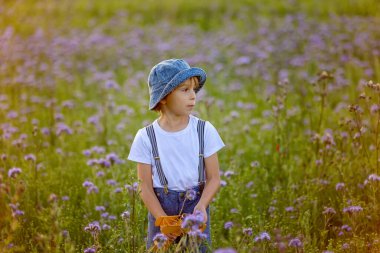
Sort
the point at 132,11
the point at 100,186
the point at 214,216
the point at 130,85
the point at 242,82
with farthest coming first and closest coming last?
1. the point at 132,11
2. the point at 242,82
3. the point at 130,85
4. the point at 100,186
5. the point at 214,216

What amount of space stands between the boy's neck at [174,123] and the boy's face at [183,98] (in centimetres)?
7

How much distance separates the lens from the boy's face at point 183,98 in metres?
3.36

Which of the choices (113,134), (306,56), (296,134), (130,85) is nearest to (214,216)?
(296,134)

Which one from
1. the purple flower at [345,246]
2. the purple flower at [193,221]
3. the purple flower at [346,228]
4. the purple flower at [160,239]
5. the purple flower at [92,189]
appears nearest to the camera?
the purple flower at [193,221]

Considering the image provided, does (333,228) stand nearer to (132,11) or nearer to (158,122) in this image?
(158,122)

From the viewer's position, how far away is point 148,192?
3387 mm

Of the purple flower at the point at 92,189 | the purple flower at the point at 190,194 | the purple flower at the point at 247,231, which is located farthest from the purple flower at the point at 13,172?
the purple flower at the point at 247,231

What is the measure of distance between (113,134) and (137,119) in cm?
45

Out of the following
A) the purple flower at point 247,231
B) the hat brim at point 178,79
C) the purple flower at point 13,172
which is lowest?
the purple flower at point 247,231

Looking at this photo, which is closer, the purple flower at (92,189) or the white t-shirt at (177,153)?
the white t-shirt at (177,153)

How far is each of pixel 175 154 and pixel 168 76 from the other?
44 centimetres

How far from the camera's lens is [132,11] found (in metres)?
13.5

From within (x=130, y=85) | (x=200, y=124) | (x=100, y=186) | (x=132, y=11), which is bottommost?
(x=100, y=186)

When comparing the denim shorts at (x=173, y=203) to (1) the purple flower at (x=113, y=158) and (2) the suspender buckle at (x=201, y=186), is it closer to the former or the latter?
(2) the suspender buckle at (x=201, y=186)
